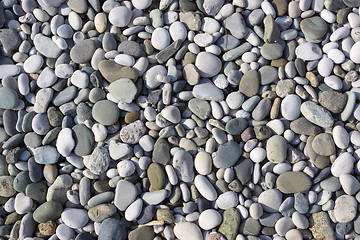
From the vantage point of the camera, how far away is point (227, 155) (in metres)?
1.18

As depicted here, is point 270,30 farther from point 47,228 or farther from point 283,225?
point 47,228

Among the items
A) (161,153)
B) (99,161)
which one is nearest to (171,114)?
(161,153)

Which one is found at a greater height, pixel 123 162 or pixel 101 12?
pixel 101 12

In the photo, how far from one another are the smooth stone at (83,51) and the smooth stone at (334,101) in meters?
1.10

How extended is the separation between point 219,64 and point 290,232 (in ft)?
2.65

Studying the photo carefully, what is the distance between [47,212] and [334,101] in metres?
1.37

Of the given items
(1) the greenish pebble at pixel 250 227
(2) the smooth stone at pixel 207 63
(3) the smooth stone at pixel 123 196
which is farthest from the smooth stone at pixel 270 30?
(3) the smooth stone at pixel 123 196

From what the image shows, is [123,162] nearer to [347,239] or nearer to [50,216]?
[50,216]

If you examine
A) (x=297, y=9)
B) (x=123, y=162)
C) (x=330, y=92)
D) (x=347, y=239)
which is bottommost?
(x=347, y=239)

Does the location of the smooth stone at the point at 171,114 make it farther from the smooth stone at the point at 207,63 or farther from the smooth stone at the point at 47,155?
the smooth stone at the point at 47,155

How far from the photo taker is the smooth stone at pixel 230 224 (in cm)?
114

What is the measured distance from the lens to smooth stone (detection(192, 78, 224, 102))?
124cm

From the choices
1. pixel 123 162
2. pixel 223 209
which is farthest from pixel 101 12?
pixel 223 209

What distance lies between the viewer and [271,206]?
3.84 ft
